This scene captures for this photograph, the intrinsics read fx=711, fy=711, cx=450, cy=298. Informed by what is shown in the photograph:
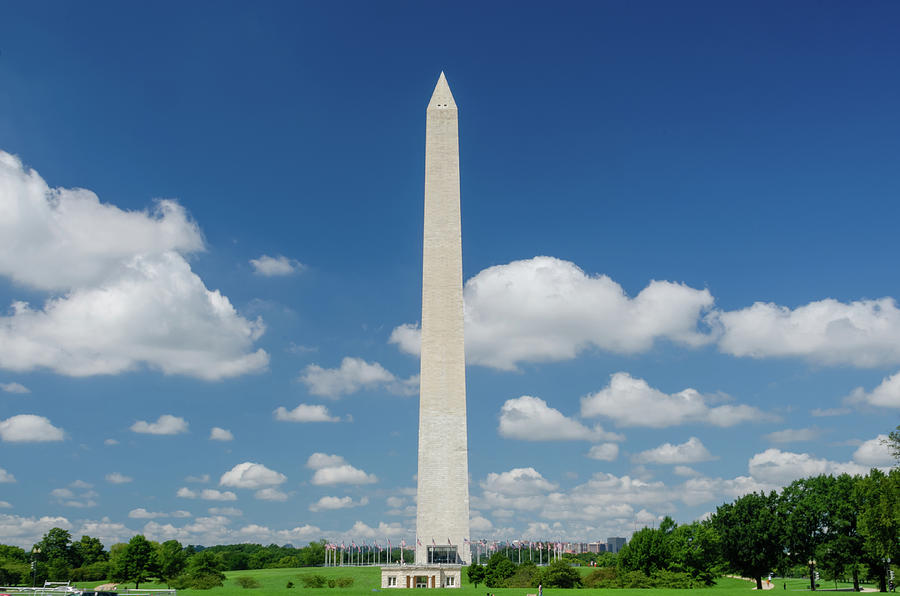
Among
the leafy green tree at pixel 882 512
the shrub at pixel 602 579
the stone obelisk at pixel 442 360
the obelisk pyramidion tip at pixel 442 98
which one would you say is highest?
the obelisk pyramidion tip at pixel 442 98

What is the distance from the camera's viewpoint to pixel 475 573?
2237 inches

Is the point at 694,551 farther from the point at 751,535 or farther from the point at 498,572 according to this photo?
the point at 498,572

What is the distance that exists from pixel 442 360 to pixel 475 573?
17.2 meters

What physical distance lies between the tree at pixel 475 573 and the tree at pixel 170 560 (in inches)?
1437

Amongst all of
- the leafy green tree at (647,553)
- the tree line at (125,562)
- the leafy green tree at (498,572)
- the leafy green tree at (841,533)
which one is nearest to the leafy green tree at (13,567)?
the tree line at (125,562)

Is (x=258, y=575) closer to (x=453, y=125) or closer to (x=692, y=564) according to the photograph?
(x=692, y=564)

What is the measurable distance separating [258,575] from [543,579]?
45.4m

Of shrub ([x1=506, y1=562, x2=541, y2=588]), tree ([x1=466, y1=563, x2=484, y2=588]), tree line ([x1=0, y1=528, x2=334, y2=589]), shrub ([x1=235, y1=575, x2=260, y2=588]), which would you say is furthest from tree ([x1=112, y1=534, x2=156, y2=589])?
shrub ([x1=506, y1=562, x2=541, y2=588])

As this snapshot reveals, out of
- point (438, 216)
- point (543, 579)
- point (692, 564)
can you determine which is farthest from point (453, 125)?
point (692, 564)

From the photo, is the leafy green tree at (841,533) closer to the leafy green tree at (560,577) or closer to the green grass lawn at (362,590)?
the green grass lawn at (362,590)

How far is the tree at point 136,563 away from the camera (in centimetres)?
7319

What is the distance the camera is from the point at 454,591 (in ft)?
144

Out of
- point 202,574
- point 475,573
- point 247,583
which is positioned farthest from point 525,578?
point 202,574

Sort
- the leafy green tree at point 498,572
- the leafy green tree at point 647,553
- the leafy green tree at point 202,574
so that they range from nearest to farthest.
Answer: the leafy green tree at point 498,572 < the leafy green tree at point 647,553 < the leafy green tree at point 202,574
